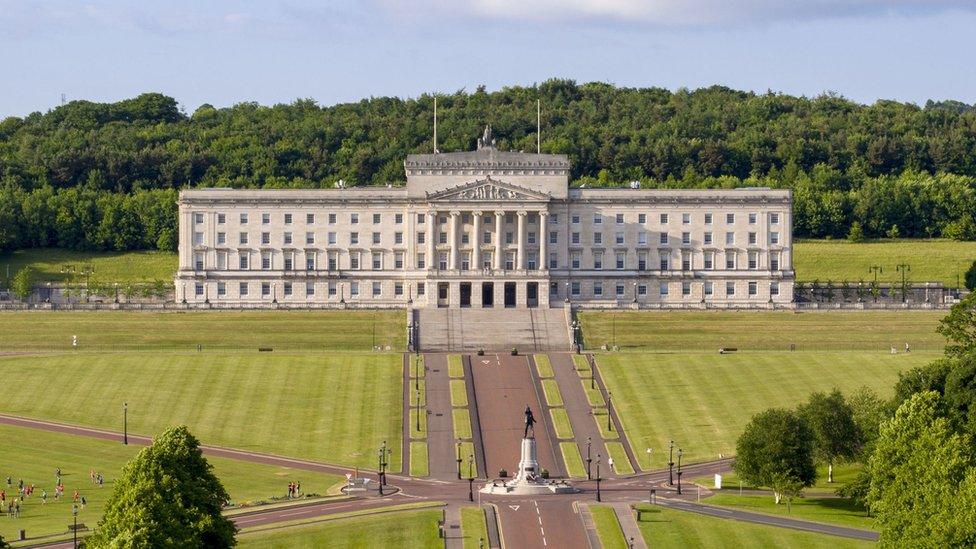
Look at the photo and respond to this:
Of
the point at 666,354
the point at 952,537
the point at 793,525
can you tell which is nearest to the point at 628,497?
the point at 793,525

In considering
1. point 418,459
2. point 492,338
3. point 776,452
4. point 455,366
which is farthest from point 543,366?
point 776,452

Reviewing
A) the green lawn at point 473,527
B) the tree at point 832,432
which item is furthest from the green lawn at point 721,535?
the tree at point 832,432

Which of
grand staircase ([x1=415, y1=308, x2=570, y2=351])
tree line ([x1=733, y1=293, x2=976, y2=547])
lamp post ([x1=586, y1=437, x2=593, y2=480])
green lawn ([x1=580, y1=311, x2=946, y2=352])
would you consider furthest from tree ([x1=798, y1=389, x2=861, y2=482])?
grand staircase ([x1=415, y1=308, x2=570, y2=351])

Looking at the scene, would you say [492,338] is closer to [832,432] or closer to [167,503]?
[832,432]

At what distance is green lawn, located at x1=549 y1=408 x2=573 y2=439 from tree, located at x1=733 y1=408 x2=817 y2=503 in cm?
2065

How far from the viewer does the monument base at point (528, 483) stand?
142000 millimetres

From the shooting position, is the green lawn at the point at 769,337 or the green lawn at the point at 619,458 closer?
the green lawn at the point at 619,458

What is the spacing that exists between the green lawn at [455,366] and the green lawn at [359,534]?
4733 centimetres

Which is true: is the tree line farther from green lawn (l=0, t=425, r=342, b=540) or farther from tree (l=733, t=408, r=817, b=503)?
green lawn (l=0, t=425, r=342, b=540)

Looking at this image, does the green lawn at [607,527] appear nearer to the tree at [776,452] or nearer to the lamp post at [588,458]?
the tree at [776,452]

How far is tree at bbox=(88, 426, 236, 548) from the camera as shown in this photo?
349 feet

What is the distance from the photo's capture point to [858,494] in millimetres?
136250

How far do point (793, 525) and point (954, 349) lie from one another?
25.9 metres

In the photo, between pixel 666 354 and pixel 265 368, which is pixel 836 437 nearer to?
pixel 666 354
